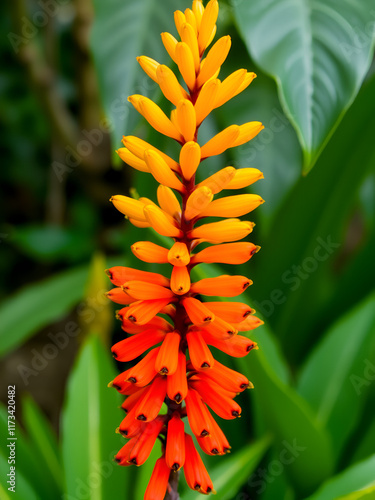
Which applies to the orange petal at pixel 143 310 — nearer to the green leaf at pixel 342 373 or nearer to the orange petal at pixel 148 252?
the orange petal at pixel 148 252

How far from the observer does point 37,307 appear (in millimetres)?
1179

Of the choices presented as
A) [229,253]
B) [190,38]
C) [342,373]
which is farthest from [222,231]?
[342,373]

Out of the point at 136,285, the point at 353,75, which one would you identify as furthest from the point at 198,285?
the point at 353,75

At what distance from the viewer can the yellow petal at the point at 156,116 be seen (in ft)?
1.07

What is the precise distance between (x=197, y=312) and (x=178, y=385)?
0.05 m

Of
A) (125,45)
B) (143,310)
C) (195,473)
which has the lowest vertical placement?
(195,473)

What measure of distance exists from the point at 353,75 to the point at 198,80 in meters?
0.30

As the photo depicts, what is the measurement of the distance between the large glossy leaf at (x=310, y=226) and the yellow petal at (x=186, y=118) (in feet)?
2.12

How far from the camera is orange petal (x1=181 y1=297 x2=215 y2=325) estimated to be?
0.31 m

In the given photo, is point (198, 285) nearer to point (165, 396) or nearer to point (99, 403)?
point (165, 396)

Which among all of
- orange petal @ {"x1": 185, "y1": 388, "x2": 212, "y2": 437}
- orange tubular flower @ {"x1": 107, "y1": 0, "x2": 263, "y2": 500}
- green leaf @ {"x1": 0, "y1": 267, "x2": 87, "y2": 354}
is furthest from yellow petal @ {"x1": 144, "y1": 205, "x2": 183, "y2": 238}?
green leaf @ {"x1": 0, "y1": 267, "x2": 87, "y2": 354}

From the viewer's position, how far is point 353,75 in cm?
56

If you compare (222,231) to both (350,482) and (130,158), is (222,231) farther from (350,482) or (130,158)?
(350,482)

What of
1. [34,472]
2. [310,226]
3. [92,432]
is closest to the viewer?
[92,432]
